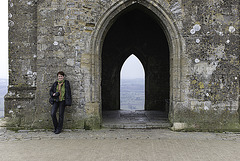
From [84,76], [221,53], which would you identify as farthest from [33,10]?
[221,53]

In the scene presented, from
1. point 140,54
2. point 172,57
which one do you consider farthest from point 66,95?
point 140,54

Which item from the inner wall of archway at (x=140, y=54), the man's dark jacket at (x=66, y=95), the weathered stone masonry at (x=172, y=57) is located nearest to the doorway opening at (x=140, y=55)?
the inner wall of archway at (x=140, y=54)

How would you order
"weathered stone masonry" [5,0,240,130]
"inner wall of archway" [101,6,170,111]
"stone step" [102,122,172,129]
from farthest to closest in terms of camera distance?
"inner wall of archway" [101,6,170,111] < "stone step" [102,122,172,129] < "weathered stone masonry" [5,0,240,130]

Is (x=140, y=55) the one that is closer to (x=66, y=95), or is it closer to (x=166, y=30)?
(x=166, y=30)

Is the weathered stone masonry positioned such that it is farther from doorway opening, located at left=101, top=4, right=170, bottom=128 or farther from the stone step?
doorway opening, located at left=101, top=4, right=170, bottom=128

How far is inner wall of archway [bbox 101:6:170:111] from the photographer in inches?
359

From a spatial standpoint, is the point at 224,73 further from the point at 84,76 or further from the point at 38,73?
the point at 38,73

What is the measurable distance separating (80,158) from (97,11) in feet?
11.4

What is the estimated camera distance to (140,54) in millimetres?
9227

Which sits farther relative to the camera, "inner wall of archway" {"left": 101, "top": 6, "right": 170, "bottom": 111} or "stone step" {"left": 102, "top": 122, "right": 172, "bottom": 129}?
"inner wall of archway" {"left": 101, "top": 6, "right": 170, "bottom": 111}

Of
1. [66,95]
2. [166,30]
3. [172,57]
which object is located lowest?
[66,95]

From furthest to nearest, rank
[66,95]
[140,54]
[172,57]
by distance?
[140,54], [172,57], [66,95]

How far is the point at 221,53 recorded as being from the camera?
5508mm

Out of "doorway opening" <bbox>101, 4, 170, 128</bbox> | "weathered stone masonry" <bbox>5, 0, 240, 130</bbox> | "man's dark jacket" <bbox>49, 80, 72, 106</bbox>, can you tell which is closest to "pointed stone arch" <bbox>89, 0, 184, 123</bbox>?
"weathered stone masonry" <bbox>5, 0, 240, 130</bbox>
